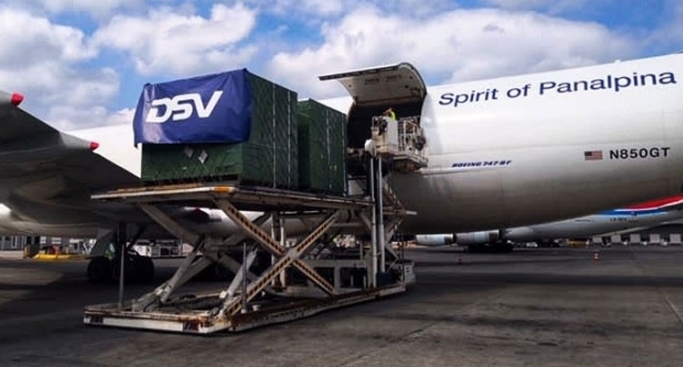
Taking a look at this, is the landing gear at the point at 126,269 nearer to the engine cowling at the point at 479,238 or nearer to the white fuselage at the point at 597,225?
the engine cowling at the point at 479,238

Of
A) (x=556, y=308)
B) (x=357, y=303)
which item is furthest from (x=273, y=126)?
(x=556, y=308)

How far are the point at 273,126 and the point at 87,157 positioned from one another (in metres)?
4.50

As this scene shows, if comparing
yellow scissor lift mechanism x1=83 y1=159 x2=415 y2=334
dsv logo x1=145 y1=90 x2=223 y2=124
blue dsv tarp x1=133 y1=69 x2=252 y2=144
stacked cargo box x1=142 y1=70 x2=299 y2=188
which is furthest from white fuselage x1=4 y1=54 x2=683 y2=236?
dsv logo x1=145 y1=90 x2=223 y2=124

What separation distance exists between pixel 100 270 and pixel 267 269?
845 cm

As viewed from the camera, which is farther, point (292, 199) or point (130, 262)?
point (130, 262)

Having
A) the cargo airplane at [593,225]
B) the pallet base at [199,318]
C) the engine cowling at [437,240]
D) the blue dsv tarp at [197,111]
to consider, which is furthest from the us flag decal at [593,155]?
the engine cowling at [437,240]

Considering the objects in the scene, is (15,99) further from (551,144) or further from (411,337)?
(551,144)

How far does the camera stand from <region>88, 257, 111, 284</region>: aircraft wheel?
15.5 metres

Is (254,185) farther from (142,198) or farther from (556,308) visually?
(556,308)

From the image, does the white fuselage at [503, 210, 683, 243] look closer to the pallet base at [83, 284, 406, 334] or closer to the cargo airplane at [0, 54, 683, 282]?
the cargo airplane at [0, 54, 683, 282]

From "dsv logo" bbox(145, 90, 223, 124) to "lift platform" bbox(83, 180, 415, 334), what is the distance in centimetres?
117

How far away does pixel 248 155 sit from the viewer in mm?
8492

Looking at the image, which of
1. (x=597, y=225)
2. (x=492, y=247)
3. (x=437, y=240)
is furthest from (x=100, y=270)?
(x=492, y=247)

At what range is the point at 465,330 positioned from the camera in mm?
7633
